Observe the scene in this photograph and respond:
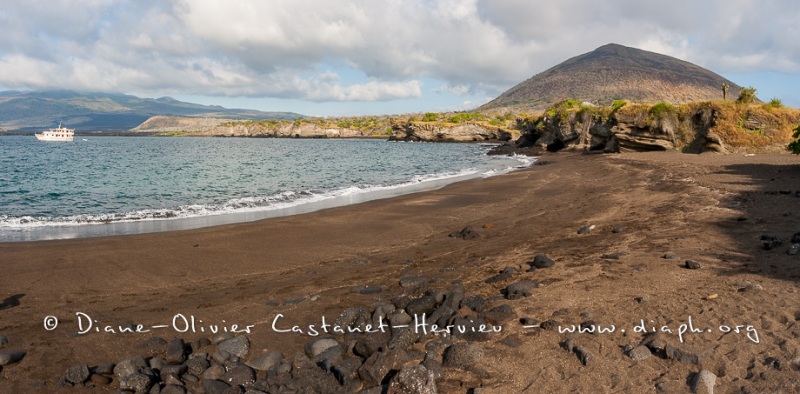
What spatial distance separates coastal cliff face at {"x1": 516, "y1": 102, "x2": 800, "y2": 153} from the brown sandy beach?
17307 millimetres

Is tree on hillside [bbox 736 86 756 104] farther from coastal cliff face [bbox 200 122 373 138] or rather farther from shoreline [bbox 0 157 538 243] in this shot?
coastal cliff face [bbox 200 122 373 138]

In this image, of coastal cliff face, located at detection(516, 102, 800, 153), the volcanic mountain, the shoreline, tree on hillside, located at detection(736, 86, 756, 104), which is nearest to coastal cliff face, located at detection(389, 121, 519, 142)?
the volcanic mountain

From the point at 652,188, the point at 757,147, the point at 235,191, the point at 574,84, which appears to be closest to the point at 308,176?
the point at 235,191

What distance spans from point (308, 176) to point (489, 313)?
26836 millimetres

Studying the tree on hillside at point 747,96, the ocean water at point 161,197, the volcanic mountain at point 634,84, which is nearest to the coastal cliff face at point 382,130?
the volcanic mountain at point 634,84

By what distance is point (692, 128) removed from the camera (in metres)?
32.1

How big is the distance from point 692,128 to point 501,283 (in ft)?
106

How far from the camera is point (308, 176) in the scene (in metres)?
31.4

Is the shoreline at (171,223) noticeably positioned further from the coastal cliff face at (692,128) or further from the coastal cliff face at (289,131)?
the coastal cliff face at (289,131)

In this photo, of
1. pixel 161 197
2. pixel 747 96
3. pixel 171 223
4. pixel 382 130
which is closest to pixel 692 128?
pixel 747 96

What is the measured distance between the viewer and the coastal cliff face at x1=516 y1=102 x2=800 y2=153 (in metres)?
28.4

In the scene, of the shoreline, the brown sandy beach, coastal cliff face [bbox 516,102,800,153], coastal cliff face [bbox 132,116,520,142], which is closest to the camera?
the brown sandy beach

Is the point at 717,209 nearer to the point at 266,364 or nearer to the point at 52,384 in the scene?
the point at 266,364

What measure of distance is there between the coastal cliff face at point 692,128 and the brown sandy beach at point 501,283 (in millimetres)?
17307
